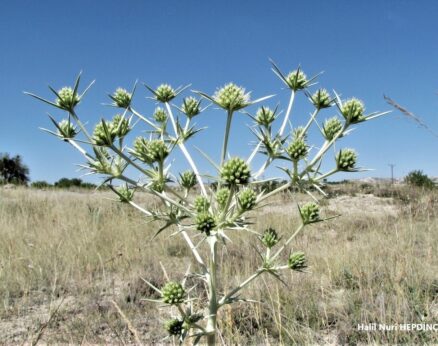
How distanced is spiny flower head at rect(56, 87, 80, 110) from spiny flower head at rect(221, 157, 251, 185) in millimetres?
628

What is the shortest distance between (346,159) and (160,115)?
831 mm

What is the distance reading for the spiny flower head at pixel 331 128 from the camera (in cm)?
154

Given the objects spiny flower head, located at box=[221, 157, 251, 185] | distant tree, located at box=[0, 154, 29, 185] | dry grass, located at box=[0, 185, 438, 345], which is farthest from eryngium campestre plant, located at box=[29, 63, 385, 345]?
distant tree, located at box=[0, 154, 29, 185]

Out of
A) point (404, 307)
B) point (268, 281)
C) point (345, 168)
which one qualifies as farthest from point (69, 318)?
point (345, 168)

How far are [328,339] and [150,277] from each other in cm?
195

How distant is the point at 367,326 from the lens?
308 centimetres

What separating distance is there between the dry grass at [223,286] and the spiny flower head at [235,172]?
4.11 ft

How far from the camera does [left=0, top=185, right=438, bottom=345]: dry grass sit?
10.4 feet

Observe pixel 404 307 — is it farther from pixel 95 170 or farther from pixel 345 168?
pixel 95 170

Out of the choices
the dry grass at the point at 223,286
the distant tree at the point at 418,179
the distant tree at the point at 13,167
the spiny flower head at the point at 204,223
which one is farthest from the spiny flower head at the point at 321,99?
the distant tree at the point at 13,167

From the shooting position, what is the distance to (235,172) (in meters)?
1.31

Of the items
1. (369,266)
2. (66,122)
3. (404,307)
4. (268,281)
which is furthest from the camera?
(369,266)

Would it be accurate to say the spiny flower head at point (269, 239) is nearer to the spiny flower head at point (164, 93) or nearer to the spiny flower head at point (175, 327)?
the spiny flower head at point (175, 327)

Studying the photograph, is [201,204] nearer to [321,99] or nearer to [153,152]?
[153,152]
